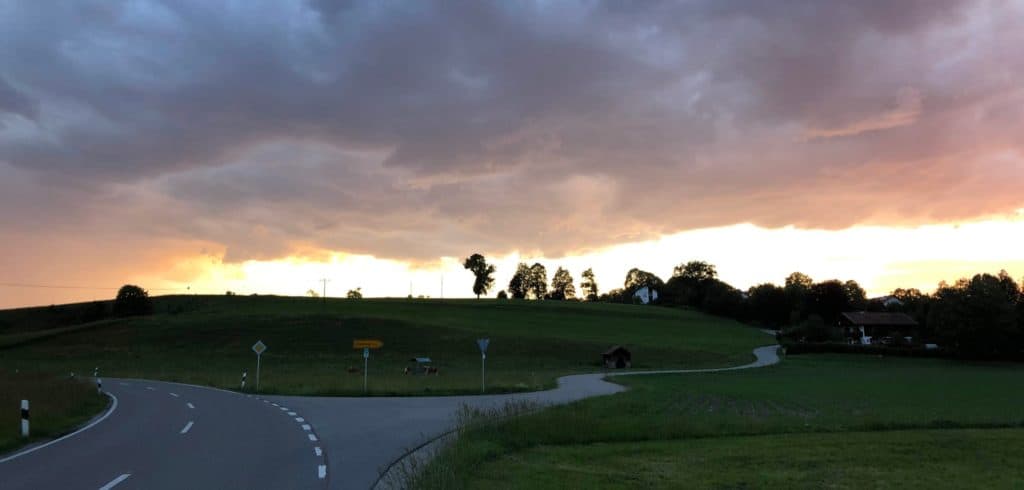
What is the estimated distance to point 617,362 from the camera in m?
70.3

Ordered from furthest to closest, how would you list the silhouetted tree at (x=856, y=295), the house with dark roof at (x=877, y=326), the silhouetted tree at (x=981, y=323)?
the silhouetted tree at (x=856, y=295) → the house with dark roof at (x=877, y=326) → the silhouetted tree at (x=981, y=323)

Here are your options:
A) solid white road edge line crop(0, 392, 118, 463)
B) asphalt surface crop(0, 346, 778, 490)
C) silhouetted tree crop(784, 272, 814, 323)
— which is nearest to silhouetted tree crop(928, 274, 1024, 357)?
silhouetted tree crop(784, 272, 814, 323)

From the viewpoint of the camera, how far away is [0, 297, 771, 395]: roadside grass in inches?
2217

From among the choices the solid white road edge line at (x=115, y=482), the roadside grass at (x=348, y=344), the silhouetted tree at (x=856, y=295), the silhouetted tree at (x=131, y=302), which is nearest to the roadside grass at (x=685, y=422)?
the solid white road edge line at (x=115, y=482)

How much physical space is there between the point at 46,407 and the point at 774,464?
69.2 feet

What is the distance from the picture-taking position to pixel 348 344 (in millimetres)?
79625

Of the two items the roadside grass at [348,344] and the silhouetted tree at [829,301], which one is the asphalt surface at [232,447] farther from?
the silhouetted tree at [829,301]

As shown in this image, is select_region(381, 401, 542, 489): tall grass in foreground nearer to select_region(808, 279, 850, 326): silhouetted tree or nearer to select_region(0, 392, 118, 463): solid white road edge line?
select_region(0, 392, 118, 463): solid white road edge line

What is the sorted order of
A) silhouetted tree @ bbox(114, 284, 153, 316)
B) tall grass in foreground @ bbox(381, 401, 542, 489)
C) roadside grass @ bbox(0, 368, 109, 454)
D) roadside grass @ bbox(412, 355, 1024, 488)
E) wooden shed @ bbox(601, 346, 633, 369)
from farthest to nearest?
1. silhouetted tree @ bbox(114, 284, 153, 316)
2. wooden shed @ bbox(601, 346, 633, 369)
3. roadside grass @ bbox(0, 368, 109, 454)
4. roadside grass @ bbox(412, 355, 1024, 488)
5. tall grass in foreground @ bbox(381, 401, 542, 489)

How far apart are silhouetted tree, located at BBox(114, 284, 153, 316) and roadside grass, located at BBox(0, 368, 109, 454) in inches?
3834

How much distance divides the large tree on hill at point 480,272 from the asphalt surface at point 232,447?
5876 inches

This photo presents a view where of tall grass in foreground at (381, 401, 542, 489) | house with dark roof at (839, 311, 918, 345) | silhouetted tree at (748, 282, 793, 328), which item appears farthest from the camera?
silhouetted tree at (748, 282, 793, 328)

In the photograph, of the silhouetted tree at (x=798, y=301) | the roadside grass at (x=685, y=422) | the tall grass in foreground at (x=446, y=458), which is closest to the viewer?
the tall grass in foreground at (x=446, y=458)

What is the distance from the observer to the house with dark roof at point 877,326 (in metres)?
132
